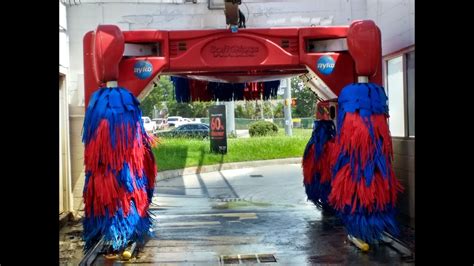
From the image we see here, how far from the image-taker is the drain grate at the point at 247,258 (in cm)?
502

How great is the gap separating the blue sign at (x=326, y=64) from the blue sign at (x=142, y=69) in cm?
188

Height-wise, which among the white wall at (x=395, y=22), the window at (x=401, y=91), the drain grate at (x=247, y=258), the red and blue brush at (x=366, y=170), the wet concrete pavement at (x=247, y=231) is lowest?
the wet concrete pavement at (x=247, y=231)

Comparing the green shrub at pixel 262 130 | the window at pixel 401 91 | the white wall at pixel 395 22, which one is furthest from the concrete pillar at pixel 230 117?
the window at pixel 401 91

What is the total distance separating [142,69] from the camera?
5516 millimetres

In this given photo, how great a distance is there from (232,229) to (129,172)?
2.03 meters

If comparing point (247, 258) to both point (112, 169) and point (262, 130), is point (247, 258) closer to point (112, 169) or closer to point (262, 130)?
point (112, 169)

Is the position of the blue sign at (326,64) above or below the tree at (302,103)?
below

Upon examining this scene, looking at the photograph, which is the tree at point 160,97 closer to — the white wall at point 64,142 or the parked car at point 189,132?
the parked car at point 189,132

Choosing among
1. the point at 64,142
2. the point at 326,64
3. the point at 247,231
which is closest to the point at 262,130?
the point at 64,142

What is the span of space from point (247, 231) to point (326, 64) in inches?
93.9

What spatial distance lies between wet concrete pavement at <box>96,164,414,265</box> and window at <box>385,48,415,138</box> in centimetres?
161

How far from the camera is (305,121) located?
3866cm
